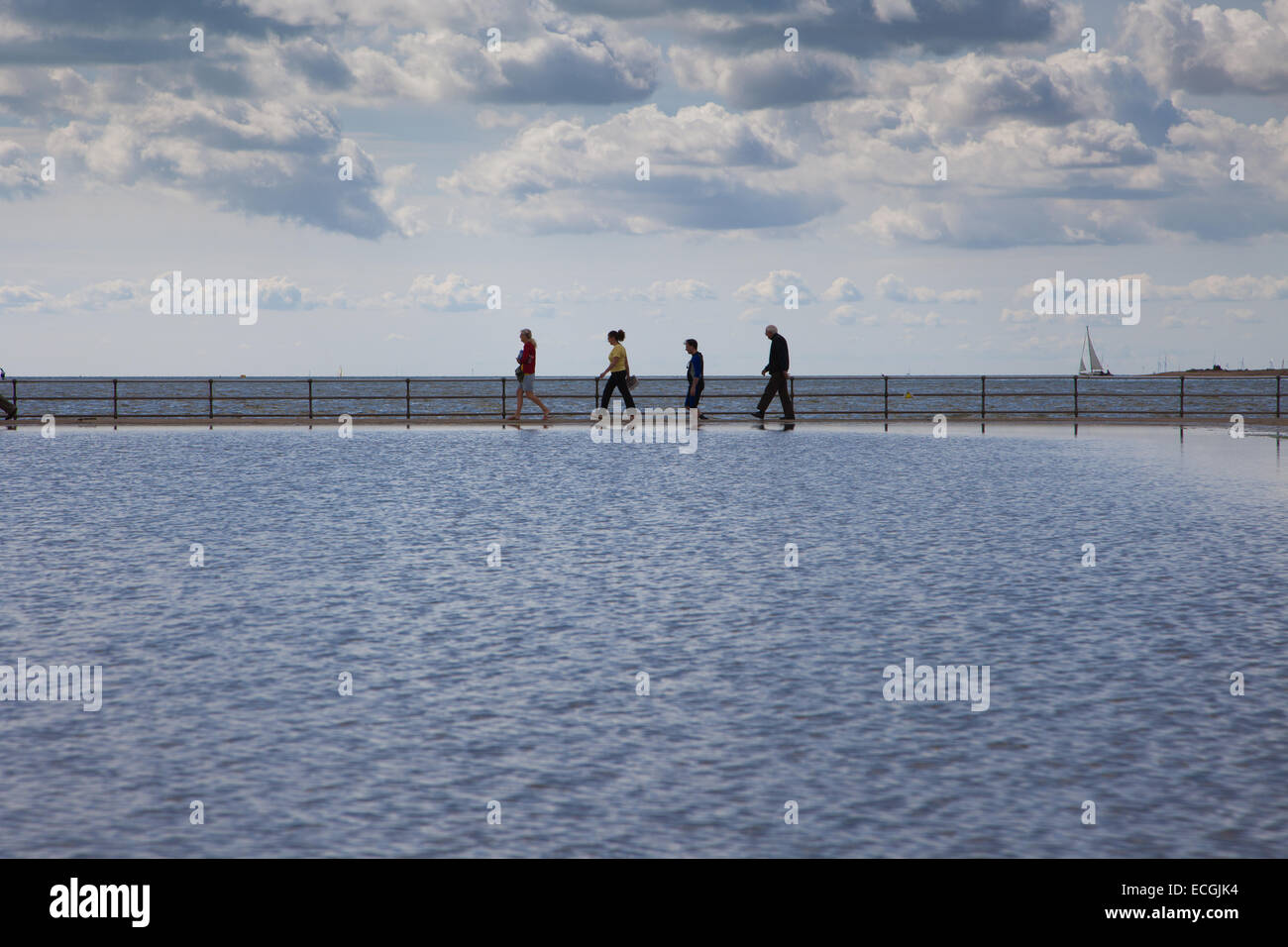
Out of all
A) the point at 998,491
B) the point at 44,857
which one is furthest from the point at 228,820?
the point at 998,491

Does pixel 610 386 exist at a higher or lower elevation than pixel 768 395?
higher

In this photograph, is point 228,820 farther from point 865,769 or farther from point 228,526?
point 228,526

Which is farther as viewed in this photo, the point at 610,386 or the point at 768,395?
the point at 768,395

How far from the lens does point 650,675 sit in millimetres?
7766

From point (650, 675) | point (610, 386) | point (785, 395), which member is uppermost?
point (610, 386)

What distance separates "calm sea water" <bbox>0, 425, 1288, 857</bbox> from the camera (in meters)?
5.31

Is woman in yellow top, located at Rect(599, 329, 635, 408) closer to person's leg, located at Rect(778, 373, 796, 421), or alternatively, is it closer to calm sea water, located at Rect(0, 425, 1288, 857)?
person's leg, located at Rect(778, 373, 796, 421)

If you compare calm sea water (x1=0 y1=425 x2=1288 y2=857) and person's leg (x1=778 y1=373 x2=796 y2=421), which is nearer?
calm sea water (x1=0 y1=425 x2=1288 y2=857)

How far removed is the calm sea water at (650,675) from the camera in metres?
5.31

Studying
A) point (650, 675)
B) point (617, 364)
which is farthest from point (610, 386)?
point (650, 675)

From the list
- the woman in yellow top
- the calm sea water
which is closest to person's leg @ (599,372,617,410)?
the woman in yellow top

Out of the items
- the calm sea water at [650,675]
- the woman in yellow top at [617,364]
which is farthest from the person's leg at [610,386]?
the calm sea water at [650,675]

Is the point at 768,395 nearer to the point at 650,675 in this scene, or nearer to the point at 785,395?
the point at 785,395

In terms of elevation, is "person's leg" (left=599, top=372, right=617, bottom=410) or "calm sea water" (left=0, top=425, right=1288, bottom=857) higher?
"person's leg" (left=599, top=372, right=617, bottom=410)
